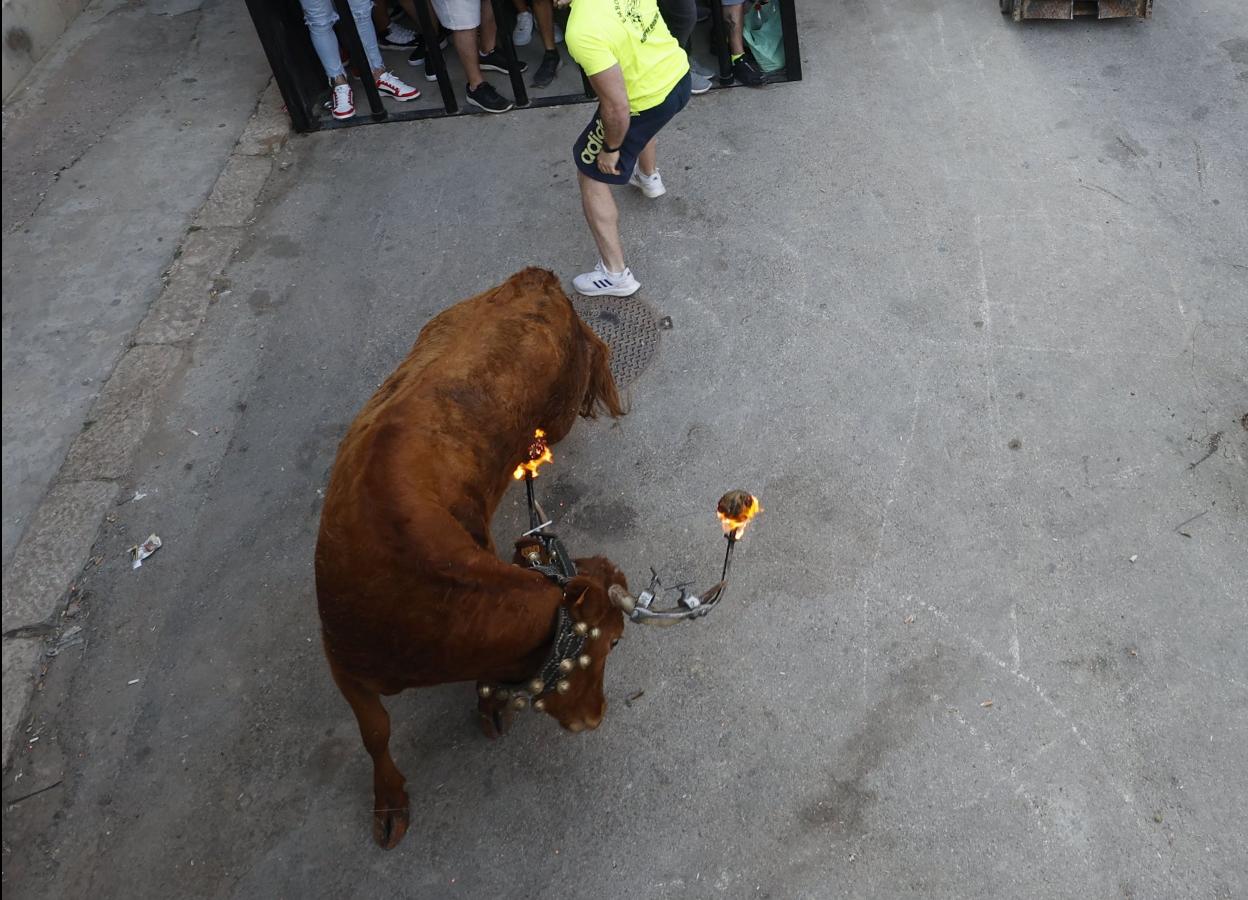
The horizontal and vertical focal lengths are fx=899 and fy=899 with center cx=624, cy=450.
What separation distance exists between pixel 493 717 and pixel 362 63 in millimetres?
4702

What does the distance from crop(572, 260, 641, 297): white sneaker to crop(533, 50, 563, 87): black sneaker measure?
91.1 inches

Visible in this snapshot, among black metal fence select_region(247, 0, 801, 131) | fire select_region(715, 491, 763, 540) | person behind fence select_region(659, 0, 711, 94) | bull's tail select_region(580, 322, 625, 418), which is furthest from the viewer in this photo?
black metal fence select_region(247, 0, 801, 131)

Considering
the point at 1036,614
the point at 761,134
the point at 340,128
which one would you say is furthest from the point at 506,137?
the point at 1036,614

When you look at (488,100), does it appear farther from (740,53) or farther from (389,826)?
(389,826)

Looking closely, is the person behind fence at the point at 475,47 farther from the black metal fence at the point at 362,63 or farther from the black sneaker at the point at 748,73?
the black sneaker at the point at 748,73

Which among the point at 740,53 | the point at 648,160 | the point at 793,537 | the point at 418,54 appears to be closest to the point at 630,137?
the point at 648,160

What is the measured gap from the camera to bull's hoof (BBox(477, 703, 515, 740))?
3.25m

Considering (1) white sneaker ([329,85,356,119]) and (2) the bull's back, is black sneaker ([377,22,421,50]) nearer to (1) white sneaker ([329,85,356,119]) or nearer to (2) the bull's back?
(1) white sneaker ([329,85,356,119])

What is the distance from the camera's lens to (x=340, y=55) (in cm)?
664

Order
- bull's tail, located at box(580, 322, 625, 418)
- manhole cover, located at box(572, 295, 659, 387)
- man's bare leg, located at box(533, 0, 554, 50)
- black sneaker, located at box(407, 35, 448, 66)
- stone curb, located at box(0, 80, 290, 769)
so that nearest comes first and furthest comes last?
stone curb, located at box(0, 80, 290, 769) < bull's tail, located at box(580, 322, 625, 418) < manhole cover, located at box(572, 295, 659, 387) < man's bare leg, located at box(533, 0, 554, 50) < black sneaker, located at box(407, 35, 448, 66)

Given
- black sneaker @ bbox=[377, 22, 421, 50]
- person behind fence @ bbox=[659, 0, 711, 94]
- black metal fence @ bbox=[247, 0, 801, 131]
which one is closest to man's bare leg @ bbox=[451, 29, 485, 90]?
black metal fence @ bbox=[247, 0, 801, 131]

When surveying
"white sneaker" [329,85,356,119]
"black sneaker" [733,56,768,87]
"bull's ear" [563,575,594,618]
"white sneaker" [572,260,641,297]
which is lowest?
"white sneaker" [572,260,641,297]

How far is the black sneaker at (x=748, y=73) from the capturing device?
6.29 metres

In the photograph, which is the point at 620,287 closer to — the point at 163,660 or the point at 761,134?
the point at 761,134
